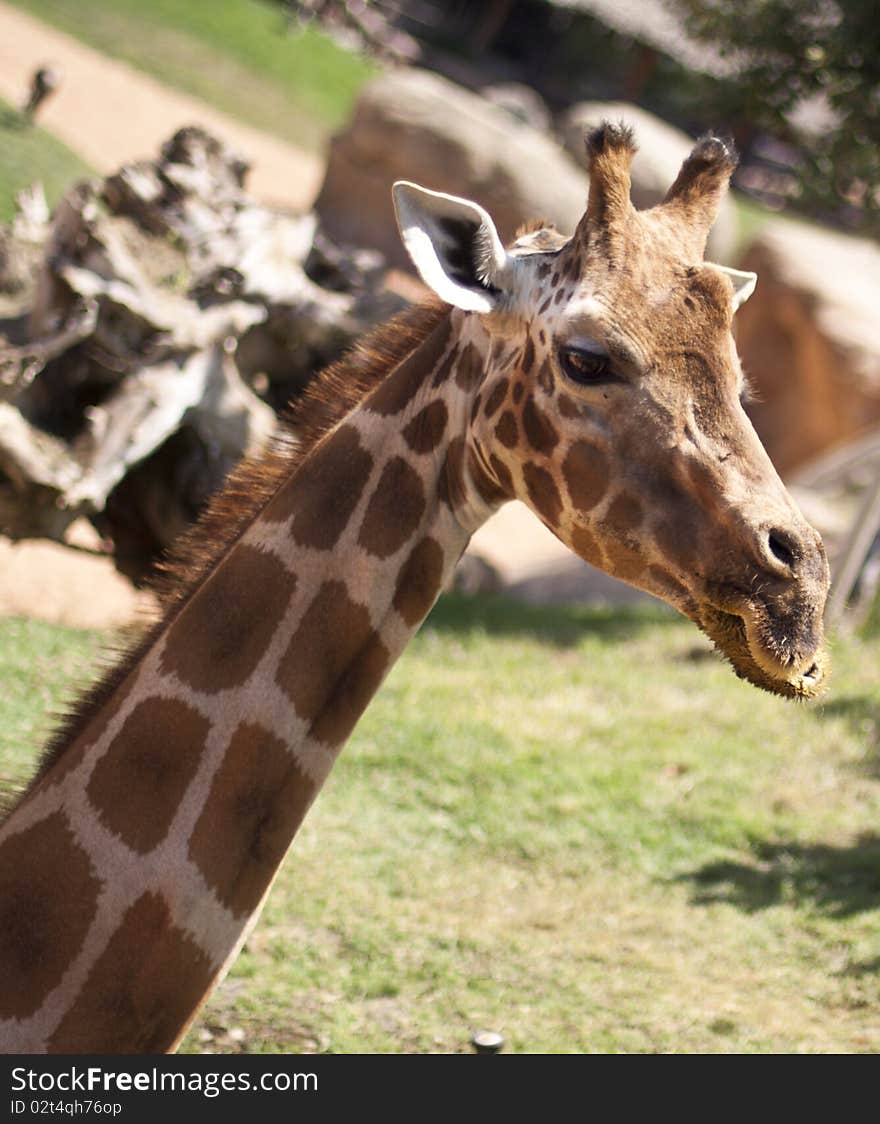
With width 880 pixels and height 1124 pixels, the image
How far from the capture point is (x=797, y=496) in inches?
513

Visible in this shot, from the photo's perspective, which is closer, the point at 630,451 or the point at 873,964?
the point at 630,451

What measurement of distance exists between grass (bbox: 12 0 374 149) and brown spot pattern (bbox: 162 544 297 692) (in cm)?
2282

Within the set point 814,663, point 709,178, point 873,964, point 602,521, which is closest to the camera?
point 814,663

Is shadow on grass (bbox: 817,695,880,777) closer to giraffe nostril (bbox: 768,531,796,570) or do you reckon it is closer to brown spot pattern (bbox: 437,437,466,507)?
brown spot pattern (bbox: 437,437,466,507)

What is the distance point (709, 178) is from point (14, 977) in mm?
2657

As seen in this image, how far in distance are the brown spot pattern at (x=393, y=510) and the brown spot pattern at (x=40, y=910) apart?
1.07m

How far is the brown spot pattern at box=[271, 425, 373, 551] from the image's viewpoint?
3.52 metres

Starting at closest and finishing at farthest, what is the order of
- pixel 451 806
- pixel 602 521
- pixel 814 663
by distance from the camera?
1. pixel 814 663
2. pixel 602 521
3. pixel 451 806

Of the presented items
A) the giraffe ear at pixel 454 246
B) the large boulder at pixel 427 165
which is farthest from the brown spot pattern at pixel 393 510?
the large boulder at pixel 427 165

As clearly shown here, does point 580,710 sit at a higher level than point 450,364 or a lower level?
lower

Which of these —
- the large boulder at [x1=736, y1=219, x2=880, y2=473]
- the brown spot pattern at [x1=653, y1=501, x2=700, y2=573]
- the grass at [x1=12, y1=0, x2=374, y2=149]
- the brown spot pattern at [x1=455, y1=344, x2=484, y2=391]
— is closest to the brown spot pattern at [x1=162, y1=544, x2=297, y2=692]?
the brown spot pattern at [x1=455, y1=344, x2=484, y2=391]

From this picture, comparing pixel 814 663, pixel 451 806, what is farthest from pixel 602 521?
pixel 451 806

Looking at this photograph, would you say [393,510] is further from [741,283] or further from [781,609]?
[741,283]
